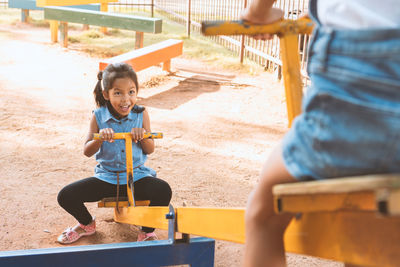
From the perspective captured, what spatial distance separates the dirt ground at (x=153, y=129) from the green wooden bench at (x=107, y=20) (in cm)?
52

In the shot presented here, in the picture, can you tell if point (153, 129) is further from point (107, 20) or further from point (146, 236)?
point (107, 20)

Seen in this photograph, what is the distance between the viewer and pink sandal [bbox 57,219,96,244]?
9.12 ft

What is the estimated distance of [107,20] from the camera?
7.18 meters

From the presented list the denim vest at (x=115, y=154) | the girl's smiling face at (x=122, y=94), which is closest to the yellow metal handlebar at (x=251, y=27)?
the girl's smiling face at (x=122, y=94)

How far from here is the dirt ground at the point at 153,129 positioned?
3008mm

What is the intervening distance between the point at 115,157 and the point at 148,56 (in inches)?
131

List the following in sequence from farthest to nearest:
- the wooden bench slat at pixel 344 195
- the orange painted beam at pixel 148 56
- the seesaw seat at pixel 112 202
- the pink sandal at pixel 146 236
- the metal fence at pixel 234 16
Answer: the metal fence at pixel 234 16 < the orange painted beam at pixel 148 56 < the pink sandal at pixel 146 236 < the seesaw seat at pixel 112 202 < the wooden bench slat at pixel 344 195

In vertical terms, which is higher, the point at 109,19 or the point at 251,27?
the point at 251,27

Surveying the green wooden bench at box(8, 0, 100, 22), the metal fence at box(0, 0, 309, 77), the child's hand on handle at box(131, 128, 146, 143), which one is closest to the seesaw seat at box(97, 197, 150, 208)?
the child's hand on handle at box(131, 128, 146, 143)

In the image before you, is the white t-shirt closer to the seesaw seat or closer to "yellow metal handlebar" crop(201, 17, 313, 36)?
"yellow metal handlebar" crop(201, 17, 313, 36)

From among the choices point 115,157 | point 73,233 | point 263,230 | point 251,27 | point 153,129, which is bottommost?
point 73,233

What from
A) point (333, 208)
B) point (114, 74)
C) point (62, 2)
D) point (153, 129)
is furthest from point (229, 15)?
point (333, 208)

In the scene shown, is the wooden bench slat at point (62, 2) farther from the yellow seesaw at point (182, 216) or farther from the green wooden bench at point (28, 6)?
the yellow seesaw at point (182, 216)

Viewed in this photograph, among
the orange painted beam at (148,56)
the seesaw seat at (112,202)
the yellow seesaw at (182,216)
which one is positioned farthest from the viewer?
the orange painted beam at (148,56)
